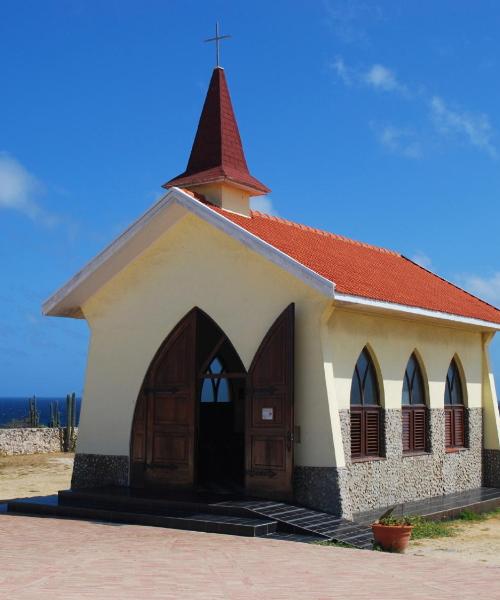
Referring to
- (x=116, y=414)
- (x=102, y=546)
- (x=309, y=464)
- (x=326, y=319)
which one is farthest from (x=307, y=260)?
A: (x=102, y=546)

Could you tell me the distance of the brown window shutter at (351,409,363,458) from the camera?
595 inches

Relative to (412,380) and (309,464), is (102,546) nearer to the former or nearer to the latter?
(309,464)

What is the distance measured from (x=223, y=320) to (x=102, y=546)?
4.76m

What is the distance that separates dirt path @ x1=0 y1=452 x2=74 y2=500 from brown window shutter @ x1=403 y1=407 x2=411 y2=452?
786cm

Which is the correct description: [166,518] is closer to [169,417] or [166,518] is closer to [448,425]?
[169,417]

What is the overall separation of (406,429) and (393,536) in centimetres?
502

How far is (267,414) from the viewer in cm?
1444

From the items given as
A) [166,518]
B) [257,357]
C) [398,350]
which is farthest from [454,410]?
[166,518]

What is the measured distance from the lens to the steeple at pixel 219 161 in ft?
56.5

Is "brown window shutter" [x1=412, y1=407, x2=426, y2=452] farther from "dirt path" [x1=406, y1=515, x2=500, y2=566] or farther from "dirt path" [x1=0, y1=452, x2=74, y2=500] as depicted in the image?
"dirt path" [x1=0, y1=452, x2=74, y2=500]

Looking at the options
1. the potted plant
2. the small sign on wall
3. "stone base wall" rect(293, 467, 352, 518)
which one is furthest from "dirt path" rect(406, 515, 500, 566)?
the small sign on wall

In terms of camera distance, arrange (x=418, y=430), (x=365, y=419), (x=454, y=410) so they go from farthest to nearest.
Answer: (x=454, y=410) < (x=418, y=430) < (x=365, y=419)

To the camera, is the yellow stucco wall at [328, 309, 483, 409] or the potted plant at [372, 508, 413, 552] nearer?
the potted plant at [372, 508, 413, 552]

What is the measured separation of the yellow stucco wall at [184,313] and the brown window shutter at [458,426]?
5671 mm
